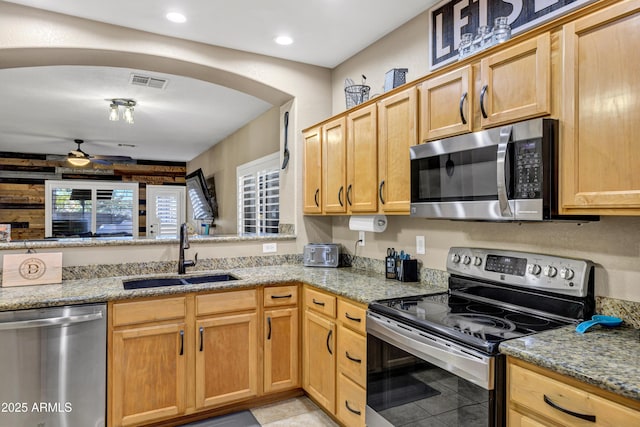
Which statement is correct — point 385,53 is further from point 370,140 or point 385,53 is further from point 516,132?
point 516,132

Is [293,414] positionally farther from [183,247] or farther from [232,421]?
[183,247]

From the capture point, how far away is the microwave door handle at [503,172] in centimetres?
166

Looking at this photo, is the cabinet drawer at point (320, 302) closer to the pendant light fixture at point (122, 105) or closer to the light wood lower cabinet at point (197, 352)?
the light wood lower cabinet at point (197, 352)

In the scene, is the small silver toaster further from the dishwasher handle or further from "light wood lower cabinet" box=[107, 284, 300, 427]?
the dishwasher handle

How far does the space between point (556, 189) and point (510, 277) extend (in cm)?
56

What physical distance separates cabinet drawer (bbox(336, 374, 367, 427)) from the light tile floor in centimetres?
25

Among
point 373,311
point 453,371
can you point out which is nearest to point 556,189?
point 453,371

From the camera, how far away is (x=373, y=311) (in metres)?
2.08

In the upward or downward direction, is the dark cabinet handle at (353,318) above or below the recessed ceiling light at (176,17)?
below

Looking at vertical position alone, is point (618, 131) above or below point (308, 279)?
above

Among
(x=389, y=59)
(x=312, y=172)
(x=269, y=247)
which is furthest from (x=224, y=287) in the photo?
(x=389, y=59)

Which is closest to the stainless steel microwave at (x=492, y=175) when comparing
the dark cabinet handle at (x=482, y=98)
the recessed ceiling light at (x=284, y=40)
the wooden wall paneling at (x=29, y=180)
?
the dark cabinet handle at (x=482, y=98)

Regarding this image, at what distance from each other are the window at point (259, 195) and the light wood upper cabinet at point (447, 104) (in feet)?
8.25

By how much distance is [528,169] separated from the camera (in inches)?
62.6
